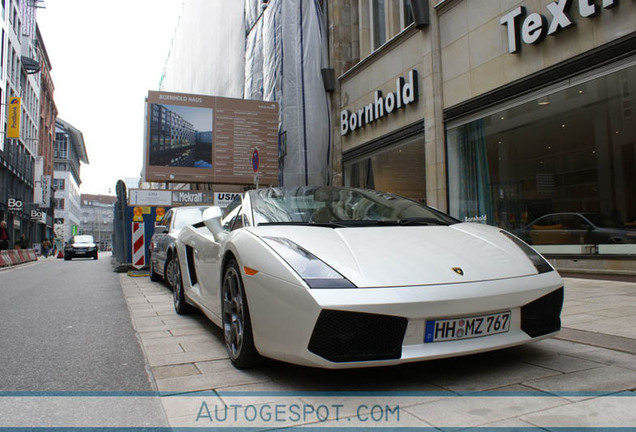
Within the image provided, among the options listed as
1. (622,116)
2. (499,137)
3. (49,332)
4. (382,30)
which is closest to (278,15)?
(382,30)

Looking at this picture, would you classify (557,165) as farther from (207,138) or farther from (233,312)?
(207,138)

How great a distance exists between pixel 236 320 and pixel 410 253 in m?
1.12

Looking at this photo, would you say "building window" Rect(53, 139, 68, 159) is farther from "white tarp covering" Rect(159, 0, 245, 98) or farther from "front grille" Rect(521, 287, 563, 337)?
"front grille" Rect(521, 287, 563, 337)

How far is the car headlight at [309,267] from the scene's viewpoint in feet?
7.62

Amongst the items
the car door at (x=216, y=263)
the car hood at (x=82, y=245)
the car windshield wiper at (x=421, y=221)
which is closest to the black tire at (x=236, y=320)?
the car door at (x=216, y=263)

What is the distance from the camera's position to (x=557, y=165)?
8.16m

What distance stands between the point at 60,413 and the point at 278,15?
15.8 meters

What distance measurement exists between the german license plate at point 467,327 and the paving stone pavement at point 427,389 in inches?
10.1

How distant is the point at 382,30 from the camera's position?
1297cm

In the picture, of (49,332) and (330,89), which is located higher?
(330,89)

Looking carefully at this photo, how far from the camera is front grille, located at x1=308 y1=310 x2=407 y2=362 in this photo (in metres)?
2.24

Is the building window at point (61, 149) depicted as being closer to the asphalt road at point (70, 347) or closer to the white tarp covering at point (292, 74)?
the white tarp covering at point (292, 74)

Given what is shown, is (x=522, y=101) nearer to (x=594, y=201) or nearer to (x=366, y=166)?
(x=594, y=201)

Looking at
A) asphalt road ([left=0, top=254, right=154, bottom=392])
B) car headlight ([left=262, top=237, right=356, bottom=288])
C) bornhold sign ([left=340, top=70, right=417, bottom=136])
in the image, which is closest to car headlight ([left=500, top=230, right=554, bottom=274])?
car headlight ([left=262, top=237, right=356, bottom=288])
